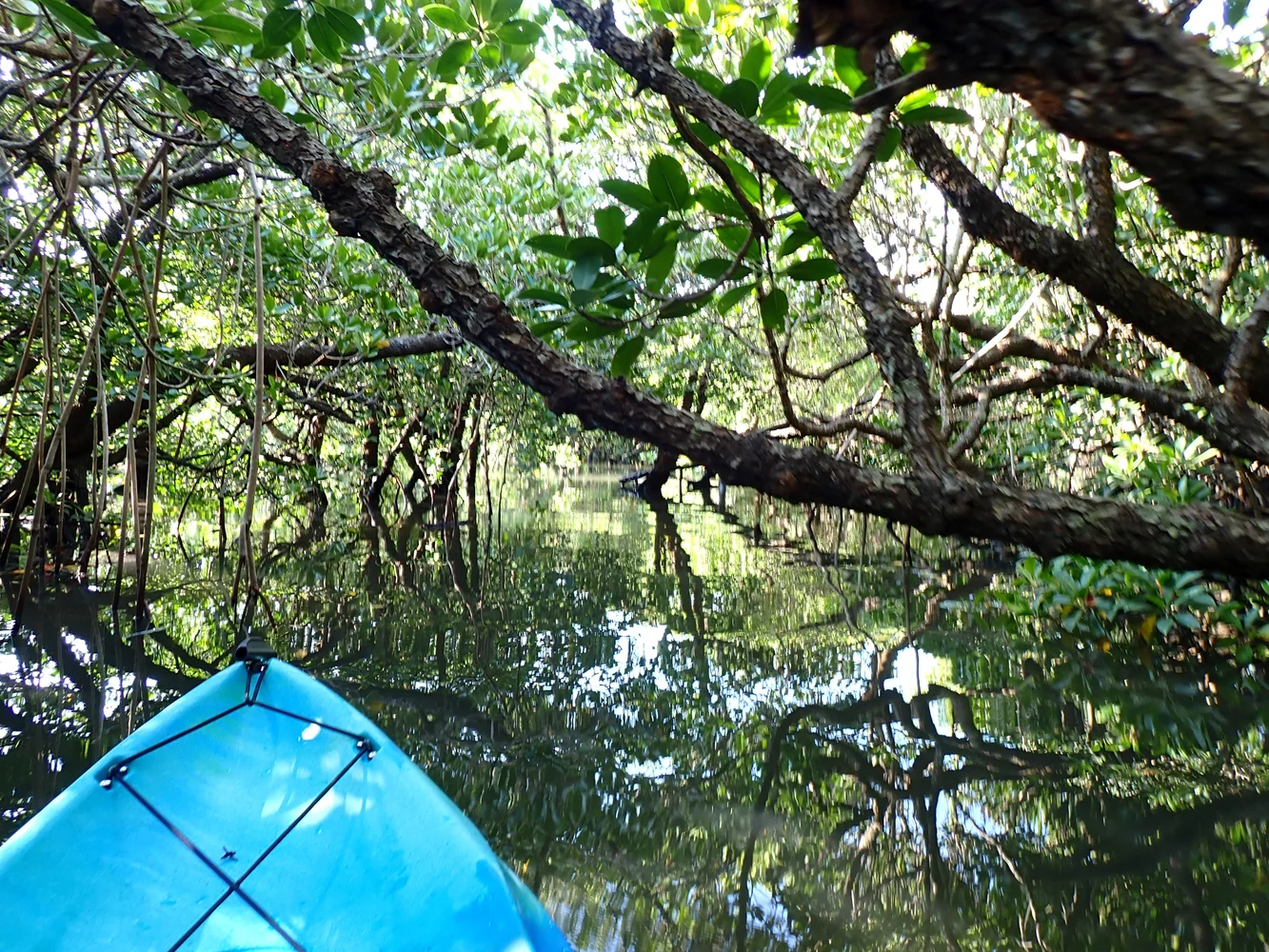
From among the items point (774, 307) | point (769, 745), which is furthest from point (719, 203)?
point (769, 745)

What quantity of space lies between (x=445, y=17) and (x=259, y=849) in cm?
213

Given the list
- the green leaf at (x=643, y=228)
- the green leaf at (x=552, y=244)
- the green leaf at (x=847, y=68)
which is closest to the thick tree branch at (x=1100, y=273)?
the green leaf at (x=847, y=68)

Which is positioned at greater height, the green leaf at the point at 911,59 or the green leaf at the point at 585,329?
the green leaf at the point at 911,59

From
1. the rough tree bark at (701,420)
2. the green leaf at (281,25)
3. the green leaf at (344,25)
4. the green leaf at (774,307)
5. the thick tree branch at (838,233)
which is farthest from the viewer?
the green leaf at (344,25)

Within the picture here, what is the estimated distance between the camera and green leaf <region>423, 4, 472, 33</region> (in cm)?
189

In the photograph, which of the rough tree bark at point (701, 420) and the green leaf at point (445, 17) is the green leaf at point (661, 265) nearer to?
the rough tree bark at point (701, 420)

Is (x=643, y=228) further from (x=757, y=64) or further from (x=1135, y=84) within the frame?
(x=1135, y=84)

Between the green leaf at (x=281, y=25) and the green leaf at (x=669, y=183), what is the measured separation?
3.21 ft

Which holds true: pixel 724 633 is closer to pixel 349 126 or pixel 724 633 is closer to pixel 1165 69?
pixel 349 126

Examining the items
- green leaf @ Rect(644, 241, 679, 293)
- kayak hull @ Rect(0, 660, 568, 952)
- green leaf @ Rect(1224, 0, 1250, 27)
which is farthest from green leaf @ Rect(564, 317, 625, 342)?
green leaf @ Rect(1224, 0, 1250, 27)

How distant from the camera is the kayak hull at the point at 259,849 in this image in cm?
196

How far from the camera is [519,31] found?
2072 millimetres

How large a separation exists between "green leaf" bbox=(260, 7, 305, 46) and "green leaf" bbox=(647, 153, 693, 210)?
977mm

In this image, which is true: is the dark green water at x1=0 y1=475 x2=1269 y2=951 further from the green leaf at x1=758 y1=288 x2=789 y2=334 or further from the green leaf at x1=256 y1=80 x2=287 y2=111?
the green leaf at x1=256 y1=80 x2=287 y2=111
